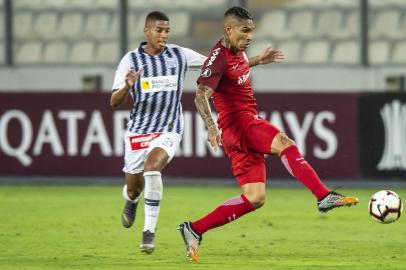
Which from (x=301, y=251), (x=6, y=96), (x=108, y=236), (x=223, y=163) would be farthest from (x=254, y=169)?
(x=6, y=96)

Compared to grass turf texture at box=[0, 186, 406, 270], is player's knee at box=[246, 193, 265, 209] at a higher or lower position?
higher

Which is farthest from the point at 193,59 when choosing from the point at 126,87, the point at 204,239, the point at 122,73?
the point at 204,239

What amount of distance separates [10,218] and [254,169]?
4428 millimetres

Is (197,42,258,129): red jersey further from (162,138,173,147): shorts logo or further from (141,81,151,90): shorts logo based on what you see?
(141,81,151,90): shorts logo

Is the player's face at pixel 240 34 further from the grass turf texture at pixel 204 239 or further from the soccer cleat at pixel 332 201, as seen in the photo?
the grass turf texture at pixel 204 239

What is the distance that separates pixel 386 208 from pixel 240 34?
1.77 metres

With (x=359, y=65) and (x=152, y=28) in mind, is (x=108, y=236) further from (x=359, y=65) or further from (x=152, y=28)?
(x=359, y=65)

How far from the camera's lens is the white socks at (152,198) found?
10.2m

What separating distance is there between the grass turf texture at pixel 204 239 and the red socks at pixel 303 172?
59 centimetres

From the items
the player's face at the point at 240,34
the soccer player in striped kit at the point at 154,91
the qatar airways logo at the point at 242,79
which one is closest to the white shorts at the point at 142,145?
the soccer player in striped kit at the point at 154,91

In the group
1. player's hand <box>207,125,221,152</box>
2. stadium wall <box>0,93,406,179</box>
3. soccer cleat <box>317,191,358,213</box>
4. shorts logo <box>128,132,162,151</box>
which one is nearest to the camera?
soccer cleat <box>317,191,358,213</box>

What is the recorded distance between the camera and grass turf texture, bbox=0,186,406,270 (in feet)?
31.8

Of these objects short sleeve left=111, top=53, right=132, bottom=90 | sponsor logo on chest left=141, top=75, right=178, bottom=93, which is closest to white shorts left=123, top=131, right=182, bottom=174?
sponsor logo on chest left=141, top=75, right=178, bottom=93

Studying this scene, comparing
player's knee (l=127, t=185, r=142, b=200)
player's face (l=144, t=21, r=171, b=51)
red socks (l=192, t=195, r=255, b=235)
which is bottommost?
player's knee (l=127, t=185, r=142, b=200)
